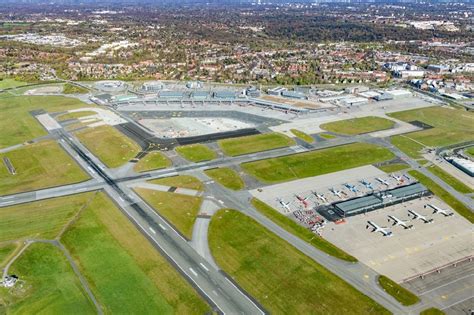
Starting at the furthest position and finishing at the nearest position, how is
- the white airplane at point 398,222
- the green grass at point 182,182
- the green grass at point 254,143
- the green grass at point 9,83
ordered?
the green grass at point 9,83
the green grass at point 254,143
the green grass at point 182,182
the white airplane at point 398,222

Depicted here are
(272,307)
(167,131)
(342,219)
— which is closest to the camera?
(272,307)

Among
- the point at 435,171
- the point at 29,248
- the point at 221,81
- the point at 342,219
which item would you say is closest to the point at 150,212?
the point at 29,248

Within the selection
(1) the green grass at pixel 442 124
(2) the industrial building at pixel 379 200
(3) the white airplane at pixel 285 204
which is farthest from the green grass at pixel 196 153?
(1) the green grass at pixel 442 124

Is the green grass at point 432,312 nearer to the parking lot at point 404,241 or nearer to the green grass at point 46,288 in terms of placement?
the parking lot at point 404,241

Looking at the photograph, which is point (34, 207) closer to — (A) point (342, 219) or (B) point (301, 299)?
(B) point (301, 299)

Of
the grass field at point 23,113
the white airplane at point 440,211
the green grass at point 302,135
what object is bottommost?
the grass field at point 23,113

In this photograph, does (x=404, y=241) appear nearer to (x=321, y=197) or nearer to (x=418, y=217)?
(x=418, y=217)
